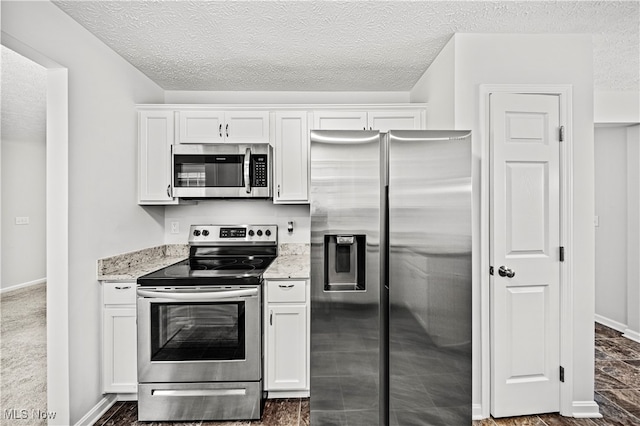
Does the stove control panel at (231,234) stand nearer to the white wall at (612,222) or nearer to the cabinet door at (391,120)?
the cabinet door at (391,120)

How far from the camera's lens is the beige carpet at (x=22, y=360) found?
2312 millimetres

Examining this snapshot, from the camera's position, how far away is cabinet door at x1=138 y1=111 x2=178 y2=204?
2961 mm

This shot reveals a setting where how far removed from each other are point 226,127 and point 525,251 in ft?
8.22

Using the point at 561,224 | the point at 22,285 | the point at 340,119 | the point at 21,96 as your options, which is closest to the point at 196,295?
the point at 340,119

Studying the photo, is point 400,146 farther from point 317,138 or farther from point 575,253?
point 575,253

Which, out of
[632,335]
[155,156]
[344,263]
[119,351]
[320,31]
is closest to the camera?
[344,263]

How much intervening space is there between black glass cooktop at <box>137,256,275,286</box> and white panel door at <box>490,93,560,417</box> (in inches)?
64.9

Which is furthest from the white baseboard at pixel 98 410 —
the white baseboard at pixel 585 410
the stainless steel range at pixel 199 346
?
the white baseboard at pixel 585 410

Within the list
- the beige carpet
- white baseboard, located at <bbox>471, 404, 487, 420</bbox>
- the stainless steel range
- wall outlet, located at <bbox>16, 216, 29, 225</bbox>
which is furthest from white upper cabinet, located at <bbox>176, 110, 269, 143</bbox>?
wall outlet, located at <bbox>16, 216, 29, 225</bbox>

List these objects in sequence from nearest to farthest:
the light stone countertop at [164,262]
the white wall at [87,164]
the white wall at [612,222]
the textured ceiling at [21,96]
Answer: the white wall at [87,164] → the light stone countertop at [164,262] → the textured ceiling at [21,96] → the white wall at [612,222]

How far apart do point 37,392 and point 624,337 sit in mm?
5437

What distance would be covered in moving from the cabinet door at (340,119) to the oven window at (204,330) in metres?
1.64

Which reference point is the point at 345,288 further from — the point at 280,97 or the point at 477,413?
the point at 280,97

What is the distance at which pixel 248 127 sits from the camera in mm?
3037
